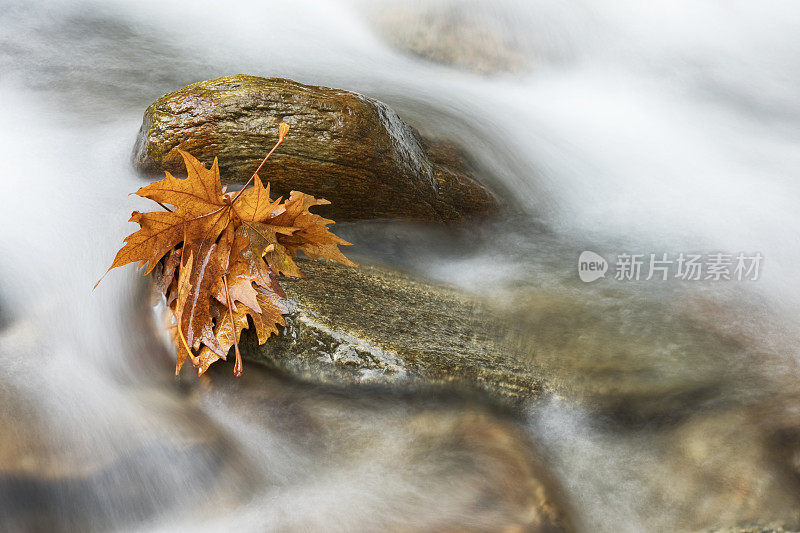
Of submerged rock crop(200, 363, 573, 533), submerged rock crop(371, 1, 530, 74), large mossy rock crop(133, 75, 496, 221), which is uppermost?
submerged rock crop(371, 1, 530, 74)

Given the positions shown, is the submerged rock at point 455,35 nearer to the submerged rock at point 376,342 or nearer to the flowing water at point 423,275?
the flowing water at point 423,275

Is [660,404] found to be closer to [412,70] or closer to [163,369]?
[163,369]

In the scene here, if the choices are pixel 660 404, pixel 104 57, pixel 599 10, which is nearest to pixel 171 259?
pixel 660 404

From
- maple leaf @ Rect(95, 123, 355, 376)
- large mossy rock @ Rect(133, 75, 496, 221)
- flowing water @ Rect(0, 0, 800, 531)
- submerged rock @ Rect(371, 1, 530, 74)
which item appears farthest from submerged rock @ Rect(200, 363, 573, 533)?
submerged rock @ Rect(371, 1, 530, 74)

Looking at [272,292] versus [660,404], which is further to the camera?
[660,404]

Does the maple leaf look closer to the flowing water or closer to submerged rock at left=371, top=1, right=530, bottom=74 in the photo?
the flowing water

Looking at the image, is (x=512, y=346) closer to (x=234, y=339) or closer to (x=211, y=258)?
(x=234, y=339)
